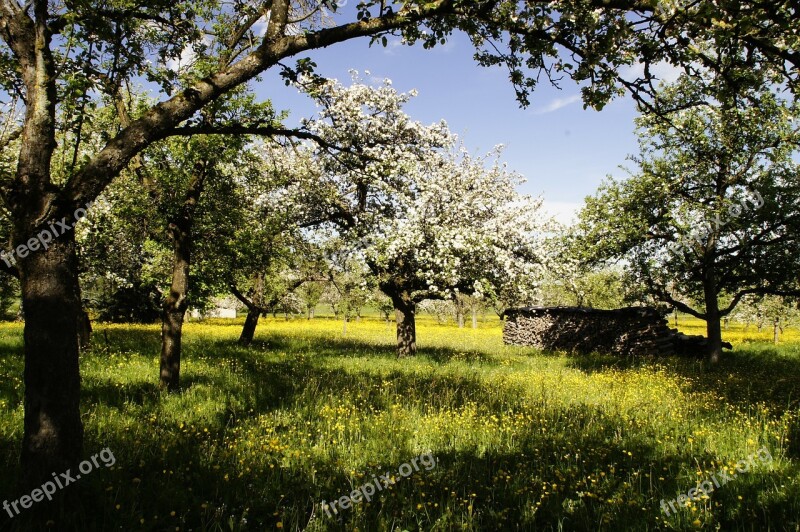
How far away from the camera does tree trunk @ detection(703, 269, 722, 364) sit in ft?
59.0

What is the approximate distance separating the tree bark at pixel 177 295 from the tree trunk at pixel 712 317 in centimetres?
1889

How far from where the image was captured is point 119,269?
56.7 feet

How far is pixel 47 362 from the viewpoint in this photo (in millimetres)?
3859

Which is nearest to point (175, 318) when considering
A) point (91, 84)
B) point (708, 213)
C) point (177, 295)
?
point (177, 295)

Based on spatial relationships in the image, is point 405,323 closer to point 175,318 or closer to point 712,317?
point 175,318

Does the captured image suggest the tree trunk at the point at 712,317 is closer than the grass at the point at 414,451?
No

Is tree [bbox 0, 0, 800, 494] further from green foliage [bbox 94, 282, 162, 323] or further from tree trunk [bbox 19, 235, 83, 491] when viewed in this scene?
green foliage [bbox 94, 282, 162, 323]

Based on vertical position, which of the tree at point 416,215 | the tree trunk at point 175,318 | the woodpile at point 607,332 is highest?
the tree at point 416,215

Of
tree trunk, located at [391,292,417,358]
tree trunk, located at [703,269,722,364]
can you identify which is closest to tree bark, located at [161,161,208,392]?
tree trunk, located at [391,292,417,358]

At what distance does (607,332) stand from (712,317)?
7152 mm

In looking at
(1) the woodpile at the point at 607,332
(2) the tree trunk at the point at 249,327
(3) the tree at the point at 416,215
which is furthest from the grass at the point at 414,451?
(1) the woodpile at the point at 607,332

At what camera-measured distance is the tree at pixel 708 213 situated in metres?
16.4

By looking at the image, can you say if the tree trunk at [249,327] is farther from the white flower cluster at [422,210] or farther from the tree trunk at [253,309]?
the white flower cluster at [422,210]

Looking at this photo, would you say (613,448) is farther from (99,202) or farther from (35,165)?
(99,202)
